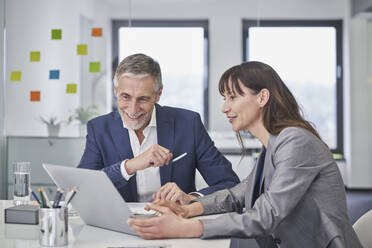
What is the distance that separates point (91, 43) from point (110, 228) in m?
3.27

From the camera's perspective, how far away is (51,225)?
137 cm

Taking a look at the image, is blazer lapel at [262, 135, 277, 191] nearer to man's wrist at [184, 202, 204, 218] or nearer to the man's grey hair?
man's wrist at [184, 202, 204, 218]

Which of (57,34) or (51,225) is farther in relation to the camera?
(57,34)

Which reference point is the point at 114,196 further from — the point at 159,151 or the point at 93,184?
the point at 159,151

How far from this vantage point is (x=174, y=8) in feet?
15.1

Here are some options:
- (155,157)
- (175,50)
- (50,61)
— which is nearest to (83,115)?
(50,61)

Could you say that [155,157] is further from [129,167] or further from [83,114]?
[83,114]

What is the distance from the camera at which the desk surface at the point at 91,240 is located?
1.41 metres

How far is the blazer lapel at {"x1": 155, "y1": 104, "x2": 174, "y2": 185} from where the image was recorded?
2.35m

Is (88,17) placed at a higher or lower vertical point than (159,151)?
higher

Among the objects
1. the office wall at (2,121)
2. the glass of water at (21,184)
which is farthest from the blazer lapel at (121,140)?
the office wall at (2,121)

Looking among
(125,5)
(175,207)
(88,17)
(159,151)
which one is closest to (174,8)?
(125,5)

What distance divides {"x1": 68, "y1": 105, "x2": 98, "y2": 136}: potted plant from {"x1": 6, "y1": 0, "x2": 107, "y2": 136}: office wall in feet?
0.15

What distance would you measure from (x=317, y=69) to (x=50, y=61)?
12.1 ft
